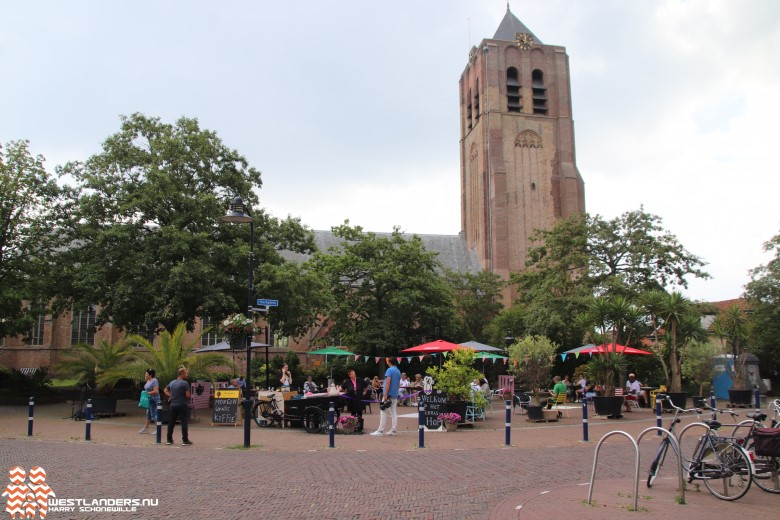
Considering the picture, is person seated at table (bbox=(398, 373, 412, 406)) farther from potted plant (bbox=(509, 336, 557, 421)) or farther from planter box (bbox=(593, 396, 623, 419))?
planter box (bbox=(593, 396, 623, 419))

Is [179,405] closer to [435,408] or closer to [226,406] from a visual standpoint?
[226,406]

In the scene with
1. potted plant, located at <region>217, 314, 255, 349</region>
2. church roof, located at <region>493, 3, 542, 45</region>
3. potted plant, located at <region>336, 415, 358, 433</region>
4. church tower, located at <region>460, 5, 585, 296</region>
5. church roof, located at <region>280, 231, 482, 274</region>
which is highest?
church roof, located at <region>493, 3, 542, 45</region>

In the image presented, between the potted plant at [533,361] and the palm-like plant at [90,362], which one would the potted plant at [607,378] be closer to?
the potted plant at [533,361]

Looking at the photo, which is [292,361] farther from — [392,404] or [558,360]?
[392,404]

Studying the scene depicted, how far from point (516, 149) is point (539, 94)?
6.96 meters

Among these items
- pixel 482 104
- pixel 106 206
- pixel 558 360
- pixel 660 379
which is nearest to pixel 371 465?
pixel 106 206

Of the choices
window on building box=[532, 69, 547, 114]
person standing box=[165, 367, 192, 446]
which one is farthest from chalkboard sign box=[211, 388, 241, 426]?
window on building box=[532, 69, 547, 114]

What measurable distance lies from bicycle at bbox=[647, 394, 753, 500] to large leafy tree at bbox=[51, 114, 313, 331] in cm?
1700

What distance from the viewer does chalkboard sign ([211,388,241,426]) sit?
18.7m

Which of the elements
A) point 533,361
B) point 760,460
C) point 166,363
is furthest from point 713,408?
point 166,363

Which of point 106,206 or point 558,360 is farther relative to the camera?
point 558,360

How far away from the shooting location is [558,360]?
3956cm

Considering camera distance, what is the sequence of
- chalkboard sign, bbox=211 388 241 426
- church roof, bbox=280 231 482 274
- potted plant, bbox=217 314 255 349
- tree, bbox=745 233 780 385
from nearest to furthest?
potted plant, bbox=217 314 255 349 → chalkboard sign, bbox=211 388 241 426 → tree, bbox=745 233 780 385 → church roof, bbox=280 231 482 274

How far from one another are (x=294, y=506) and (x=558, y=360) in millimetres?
34562
